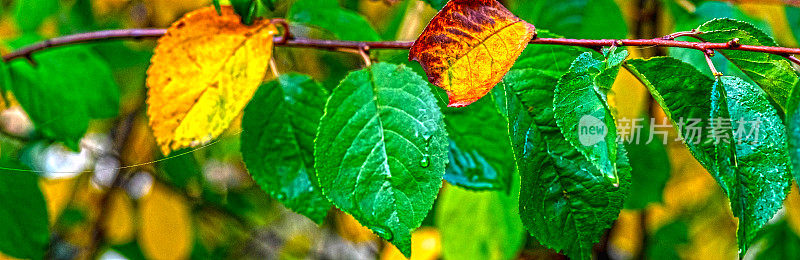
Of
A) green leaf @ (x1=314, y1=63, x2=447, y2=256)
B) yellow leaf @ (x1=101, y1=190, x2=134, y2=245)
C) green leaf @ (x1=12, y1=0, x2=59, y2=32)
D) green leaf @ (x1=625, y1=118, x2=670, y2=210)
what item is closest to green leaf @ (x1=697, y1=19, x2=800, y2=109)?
green leaf @ (x1=314, y1=63, x2=447, y2=256)

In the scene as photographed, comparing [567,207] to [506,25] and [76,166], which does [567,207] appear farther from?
[76,166]

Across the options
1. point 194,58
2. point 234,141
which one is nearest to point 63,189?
point 234,141

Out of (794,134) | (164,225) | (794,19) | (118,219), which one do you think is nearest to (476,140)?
(794,134)

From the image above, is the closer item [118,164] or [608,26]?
[608,26]

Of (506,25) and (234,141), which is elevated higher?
(506,25)

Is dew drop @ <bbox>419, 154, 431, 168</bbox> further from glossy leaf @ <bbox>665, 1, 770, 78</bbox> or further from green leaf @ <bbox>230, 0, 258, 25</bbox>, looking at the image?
glossy leaf @ <bbox>665, 1, 770, 78</bbox>

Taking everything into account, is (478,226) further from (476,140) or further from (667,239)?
(667,239)
